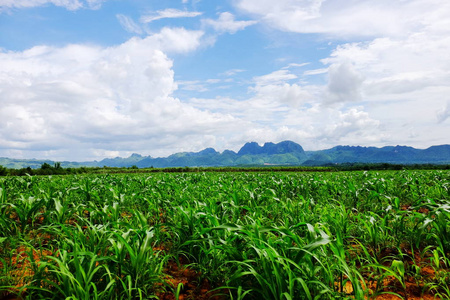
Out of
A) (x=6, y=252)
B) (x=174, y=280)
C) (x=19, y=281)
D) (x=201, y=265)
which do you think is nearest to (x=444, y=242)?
(x=201, y=265)

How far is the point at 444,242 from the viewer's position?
165 inches

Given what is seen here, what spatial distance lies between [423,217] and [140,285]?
472 cm

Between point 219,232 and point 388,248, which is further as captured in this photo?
point 388,248

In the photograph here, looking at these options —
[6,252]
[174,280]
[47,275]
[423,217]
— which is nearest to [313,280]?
[174,280]

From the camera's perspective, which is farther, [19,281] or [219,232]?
[219,232]

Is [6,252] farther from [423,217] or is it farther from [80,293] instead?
[423,217]

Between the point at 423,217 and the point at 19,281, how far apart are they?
6468 millimetres

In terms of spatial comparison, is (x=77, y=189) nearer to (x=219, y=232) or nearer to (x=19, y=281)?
(x=19, y=281)

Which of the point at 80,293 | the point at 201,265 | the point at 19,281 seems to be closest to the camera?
the point at 80,293

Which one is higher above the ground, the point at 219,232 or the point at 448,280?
the point at 219,232

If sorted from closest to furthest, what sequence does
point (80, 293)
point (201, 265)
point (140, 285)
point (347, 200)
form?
point (80, 293)
point (140, 285)
point (201, 265)
point (347, 200)

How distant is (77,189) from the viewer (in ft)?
26.9

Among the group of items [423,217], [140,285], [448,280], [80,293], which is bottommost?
[448,280]

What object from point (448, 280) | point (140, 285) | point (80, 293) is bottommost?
point (448, 280)
